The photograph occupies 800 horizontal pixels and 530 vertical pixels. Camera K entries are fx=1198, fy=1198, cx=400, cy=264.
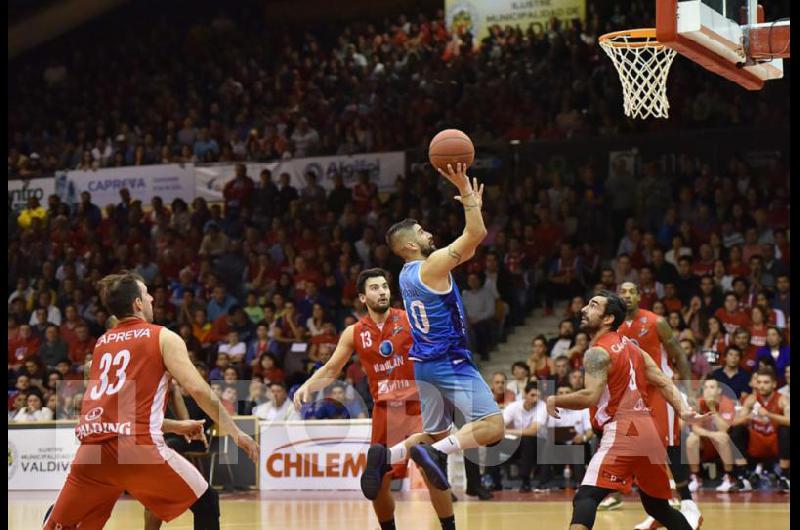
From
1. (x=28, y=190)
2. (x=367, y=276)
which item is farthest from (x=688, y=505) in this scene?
(x=28, y=190)

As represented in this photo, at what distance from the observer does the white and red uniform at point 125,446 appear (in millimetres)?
6043

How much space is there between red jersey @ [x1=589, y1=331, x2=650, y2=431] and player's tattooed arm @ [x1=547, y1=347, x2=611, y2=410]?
134 mm

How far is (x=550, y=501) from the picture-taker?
12.7 m

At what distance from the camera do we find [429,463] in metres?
7.42

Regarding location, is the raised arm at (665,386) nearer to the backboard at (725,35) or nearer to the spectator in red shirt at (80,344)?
the backboard at (725,35)

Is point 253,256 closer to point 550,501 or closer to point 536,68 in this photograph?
point 536,68

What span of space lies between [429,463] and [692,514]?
111 inches

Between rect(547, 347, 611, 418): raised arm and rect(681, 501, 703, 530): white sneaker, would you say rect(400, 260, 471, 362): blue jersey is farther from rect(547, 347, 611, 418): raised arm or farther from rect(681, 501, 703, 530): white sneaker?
rect(681, 501, 703, 530): white sneaker

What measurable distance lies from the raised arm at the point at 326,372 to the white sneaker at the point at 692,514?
278 centimetres

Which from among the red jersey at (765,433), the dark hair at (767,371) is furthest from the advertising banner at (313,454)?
the dark hair at (767,371)

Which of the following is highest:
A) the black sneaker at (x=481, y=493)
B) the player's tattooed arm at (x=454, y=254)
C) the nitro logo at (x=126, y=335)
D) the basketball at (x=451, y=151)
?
the basketball at (x=451, y=151)

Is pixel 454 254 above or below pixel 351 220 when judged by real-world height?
below

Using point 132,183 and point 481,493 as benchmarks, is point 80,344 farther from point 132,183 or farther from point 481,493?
point 481,493

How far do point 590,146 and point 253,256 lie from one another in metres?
5.70
